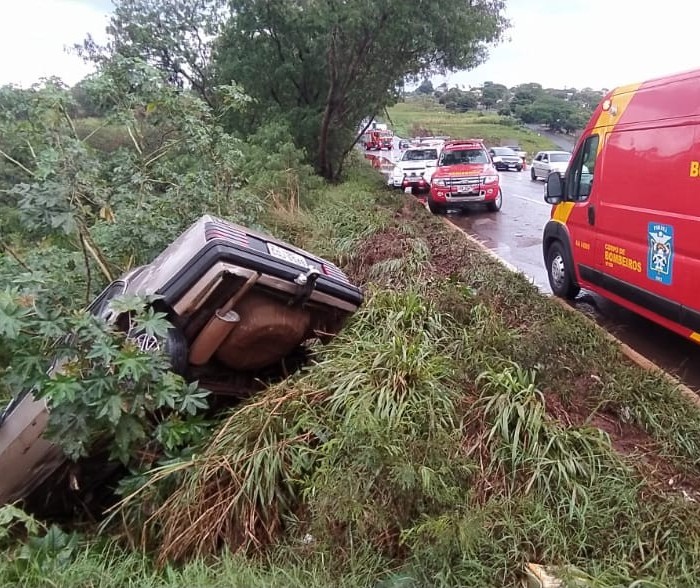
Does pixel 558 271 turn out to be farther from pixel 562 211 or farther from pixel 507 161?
pixel 507 161

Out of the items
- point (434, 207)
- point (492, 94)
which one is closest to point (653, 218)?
point (434, 207)

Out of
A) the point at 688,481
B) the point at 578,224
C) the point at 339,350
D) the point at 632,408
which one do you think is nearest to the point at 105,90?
the point at 339,350

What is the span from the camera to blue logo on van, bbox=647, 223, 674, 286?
4984 mm

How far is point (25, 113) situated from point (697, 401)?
636 centimetres

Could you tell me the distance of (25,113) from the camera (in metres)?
5.97

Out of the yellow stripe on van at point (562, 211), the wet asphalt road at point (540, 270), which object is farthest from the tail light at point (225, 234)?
the yellow stripe on van at point (562, 211)

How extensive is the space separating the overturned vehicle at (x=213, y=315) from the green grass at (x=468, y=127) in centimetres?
4316

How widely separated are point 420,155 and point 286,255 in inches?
706

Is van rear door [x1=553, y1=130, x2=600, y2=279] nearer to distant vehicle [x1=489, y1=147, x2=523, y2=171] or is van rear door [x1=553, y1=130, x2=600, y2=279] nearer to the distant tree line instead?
distant vehicle [x1=489, y1=147, x2=523, y2=171]

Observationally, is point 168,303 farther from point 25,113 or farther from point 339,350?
point 25,113

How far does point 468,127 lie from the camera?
64.9 metres

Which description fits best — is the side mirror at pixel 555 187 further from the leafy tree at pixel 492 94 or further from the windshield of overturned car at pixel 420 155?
the leafy tree at pixel 492 94

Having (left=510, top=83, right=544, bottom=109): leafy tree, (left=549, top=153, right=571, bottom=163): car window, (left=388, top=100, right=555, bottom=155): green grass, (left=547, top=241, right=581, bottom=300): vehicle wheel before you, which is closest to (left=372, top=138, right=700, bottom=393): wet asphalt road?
(left=547, top=241, right=581, bottom=300): vehicle wheel

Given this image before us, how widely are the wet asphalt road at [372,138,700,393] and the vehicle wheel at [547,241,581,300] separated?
16 centimetres
